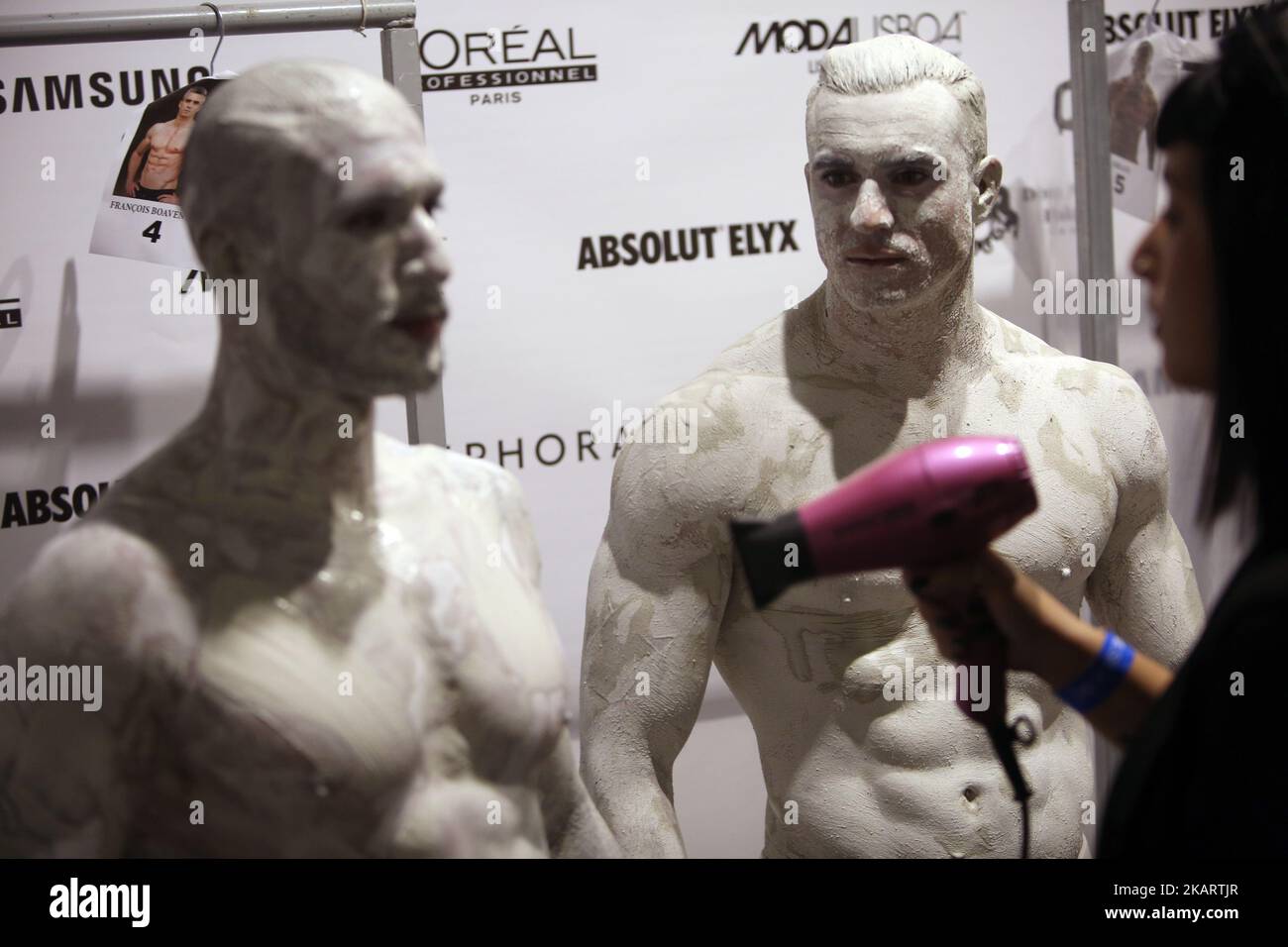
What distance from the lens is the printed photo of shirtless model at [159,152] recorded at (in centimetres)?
183

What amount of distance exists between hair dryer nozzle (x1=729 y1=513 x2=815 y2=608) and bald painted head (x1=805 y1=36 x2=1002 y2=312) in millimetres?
582

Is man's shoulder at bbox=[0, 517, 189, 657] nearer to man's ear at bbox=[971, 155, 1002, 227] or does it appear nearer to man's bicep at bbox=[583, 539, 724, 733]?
man's bicep at bbox=[583, 539, 724, 733]

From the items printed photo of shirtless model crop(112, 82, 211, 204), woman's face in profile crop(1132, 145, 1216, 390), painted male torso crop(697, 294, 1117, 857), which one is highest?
printed photo of shirtless model crop(112, 82, 211, 204)

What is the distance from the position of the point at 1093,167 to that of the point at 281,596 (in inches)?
62.0

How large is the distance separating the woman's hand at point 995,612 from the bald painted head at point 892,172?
525 mm

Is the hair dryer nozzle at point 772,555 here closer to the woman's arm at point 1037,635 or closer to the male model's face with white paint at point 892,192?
the woman's arm at point 1037,635

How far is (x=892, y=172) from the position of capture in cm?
172

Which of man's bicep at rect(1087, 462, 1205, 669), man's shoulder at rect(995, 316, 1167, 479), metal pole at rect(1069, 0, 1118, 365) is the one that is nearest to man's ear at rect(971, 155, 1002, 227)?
man's shoulder at rect(995, 316, 1167, 479)

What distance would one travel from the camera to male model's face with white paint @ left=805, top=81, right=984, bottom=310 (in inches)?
67.3

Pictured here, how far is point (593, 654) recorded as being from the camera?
184 cm

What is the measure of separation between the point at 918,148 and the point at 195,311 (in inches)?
38.0

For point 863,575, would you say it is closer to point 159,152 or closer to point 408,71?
point 408,71

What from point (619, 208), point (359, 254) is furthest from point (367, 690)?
point (619, 208)

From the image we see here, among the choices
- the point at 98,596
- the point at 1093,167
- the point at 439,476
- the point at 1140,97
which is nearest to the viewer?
the point at 98,596
